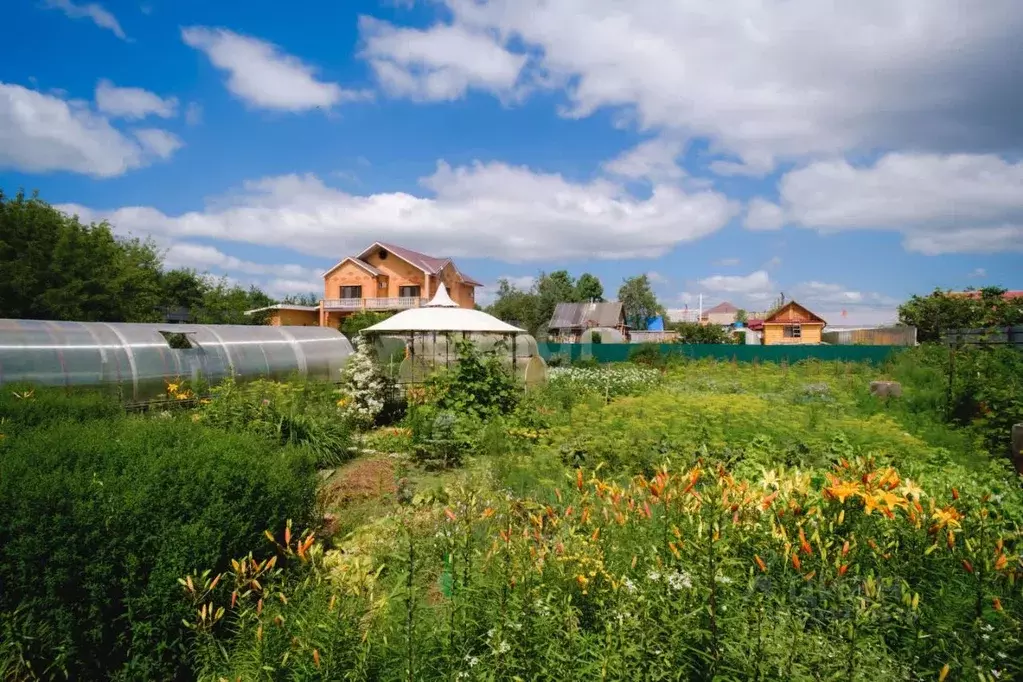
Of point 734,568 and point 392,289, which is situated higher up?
point 392,289

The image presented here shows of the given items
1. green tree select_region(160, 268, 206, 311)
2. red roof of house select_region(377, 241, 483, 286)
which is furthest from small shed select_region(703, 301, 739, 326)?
green tree select_region(160, 268, 206, 311)

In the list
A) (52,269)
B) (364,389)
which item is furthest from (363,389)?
(52,269)

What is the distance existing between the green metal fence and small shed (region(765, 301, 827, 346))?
581 inches

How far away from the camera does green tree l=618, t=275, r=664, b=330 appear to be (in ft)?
205

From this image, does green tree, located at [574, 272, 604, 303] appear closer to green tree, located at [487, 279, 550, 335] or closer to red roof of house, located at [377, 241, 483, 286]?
green tree, located at [487, 279, 550, 335]

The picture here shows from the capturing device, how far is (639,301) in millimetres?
62500

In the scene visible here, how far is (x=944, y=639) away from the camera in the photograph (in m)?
2.09

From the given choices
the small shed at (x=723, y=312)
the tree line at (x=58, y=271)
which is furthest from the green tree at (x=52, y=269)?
the small shed at (x=723, y=312)

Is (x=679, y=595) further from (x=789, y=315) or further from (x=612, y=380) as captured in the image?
(x=789, y=315)

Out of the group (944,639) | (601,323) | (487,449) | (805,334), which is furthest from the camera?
(601,323)

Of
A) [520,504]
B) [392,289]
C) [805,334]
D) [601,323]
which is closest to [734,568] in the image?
[520,504]

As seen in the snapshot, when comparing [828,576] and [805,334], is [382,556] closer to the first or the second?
[828,576]

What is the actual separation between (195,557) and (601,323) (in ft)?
151

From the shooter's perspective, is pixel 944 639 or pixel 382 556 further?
pixel 382 556
